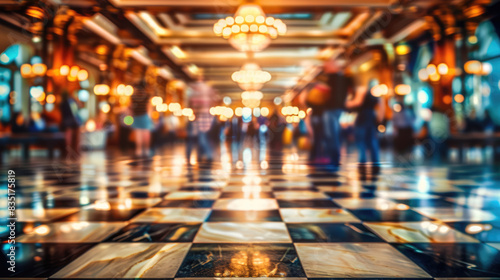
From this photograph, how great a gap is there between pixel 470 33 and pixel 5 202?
7.70m

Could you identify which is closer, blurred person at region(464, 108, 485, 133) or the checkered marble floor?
the checkered marble floor

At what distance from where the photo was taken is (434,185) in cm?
267

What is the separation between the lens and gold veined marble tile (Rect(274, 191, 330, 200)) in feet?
7.09

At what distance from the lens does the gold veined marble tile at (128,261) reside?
3.06 feet

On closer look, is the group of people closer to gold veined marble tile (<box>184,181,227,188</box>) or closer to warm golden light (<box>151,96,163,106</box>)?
gold veined marble tile (<box>184,181,227,188</box>)

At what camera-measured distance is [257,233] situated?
4.35ft

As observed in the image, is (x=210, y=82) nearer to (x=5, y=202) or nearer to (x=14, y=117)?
(x=14, y=117)

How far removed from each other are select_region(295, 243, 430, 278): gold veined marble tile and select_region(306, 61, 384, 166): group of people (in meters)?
2.88

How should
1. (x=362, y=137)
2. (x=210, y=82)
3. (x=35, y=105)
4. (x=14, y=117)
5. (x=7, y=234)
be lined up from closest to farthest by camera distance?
(x=7, y=234) → (x=362, y=137) → (x=14, y=117) → (x=35, y=105) → (x=210, y=82)

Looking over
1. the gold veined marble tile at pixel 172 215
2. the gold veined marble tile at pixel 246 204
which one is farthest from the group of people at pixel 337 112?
the gold veined marble tile at pixel 172 215

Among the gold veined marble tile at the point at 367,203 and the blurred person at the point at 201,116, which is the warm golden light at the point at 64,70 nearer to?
the blurred person at the point at 201,116

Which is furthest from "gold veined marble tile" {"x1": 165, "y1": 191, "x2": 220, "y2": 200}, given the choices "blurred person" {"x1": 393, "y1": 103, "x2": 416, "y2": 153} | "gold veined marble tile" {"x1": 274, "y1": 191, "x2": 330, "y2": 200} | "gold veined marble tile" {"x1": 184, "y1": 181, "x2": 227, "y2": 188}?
"blurred person" {"x1": 393, "y1": 103, "x2": 416, "y2": 153}

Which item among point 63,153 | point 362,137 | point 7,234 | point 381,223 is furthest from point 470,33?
point 63,153

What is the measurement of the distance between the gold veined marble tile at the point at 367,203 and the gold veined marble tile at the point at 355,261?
0.69 meters
